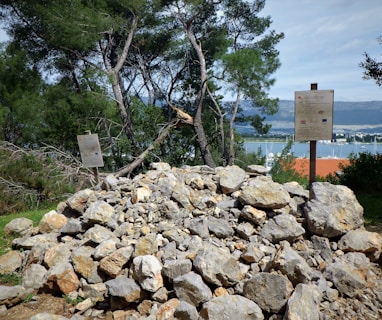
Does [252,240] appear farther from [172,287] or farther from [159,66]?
[159,66]

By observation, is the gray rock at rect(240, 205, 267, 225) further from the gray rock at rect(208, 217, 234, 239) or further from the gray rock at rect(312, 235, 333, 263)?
the gray rock at rect(312, 235, 333, 263)

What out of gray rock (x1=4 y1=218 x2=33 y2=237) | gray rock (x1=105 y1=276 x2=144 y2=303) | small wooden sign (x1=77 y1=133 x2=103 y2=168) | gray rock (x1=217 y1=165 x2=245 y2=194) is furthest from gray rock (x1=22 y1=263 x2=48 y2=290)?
gray rock (x1=217 y1=165 x2=245 y2=194)

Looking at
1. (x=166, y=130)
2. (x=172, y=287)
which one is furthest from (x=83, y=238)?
(x=166, y=130)

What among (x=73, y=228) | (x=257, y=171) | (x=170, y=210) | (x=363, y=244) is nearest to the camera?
(x=363, y=244)

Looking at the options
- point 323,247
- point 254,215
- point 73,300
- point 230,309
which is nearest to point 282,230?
Result: point 254,215

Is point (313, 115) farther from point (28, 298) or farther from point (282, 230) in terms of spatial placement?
point (28, 298)

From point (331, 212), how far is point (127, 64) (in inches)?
491

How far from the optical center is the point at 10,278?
137 inches

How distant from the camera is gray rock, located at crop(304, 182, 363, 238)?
3338 millimetres

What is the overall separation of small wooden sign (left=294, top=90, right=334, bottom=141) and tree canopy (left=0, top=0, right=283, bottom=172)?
6.06m

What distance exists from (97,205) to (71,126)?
717 cm

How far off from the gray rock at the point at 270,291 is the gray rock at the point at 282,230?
668 millimetres

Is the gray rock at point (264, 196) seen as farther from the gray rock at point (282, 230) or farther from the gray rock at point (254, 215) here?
the gray rock at point (282, 230)

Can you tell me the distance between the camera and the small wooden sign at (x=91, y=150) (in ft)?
16.5
